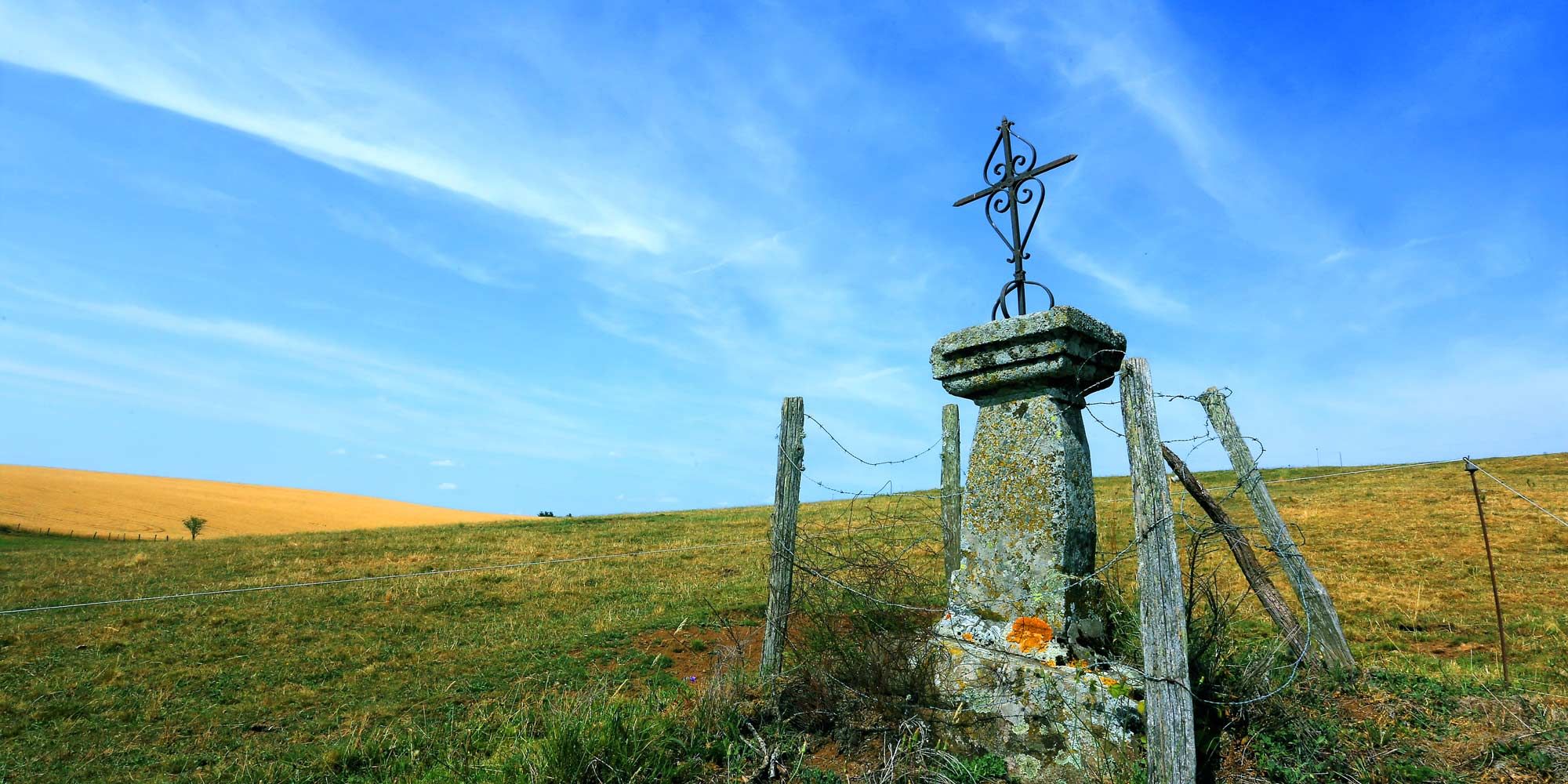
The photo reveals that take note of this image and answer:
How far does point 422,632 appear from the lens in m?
10.1

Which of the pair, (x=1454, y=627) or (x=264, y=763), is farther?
(x=1454, y=627)

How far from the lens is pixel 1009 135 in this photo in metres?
5.21

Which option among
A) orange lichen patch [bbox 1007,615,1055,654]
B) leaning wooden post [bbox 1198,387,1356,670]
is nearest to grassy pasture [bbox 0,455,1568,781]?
leaning wooden post [bbox 1198,387,1356,670]

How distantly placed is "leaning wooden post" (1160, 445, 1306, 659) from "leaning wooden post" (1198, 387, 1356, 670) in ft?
0.42

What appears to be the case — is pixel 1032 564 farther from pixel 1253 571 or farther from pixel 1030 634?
pixel 1253 571

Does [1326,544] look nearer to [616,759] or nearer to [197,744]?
[616,759]

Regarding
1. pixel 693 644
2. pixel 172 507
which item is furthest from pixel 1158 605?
pixel 172 507

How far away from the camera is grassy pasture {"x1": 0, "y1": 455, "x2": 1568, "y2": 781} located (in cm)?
619

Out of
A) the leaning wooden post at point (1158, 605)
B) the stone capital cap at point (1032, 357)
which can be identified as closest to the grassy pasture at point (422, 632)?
the stone capital cap at point (1032, 357)

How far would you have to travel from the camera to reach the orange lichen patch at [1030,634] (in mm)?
4359

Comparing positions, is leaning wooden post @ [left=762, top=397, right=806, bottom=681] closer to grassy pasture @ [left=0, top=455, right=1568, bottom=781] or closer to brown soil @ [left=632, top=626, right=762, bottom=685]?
grassy pasture @ [left=0, top=455, right=1568, bottom=781]

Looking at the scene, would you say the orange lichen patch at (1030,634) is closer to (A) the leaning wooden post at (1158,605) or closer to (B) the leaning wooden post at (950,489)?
(A) the leaning wooden post at (1158,605)

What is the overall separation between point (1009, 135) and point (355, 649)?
360 inches

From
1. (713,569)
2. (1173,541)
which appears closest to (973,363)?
(1173,541)
